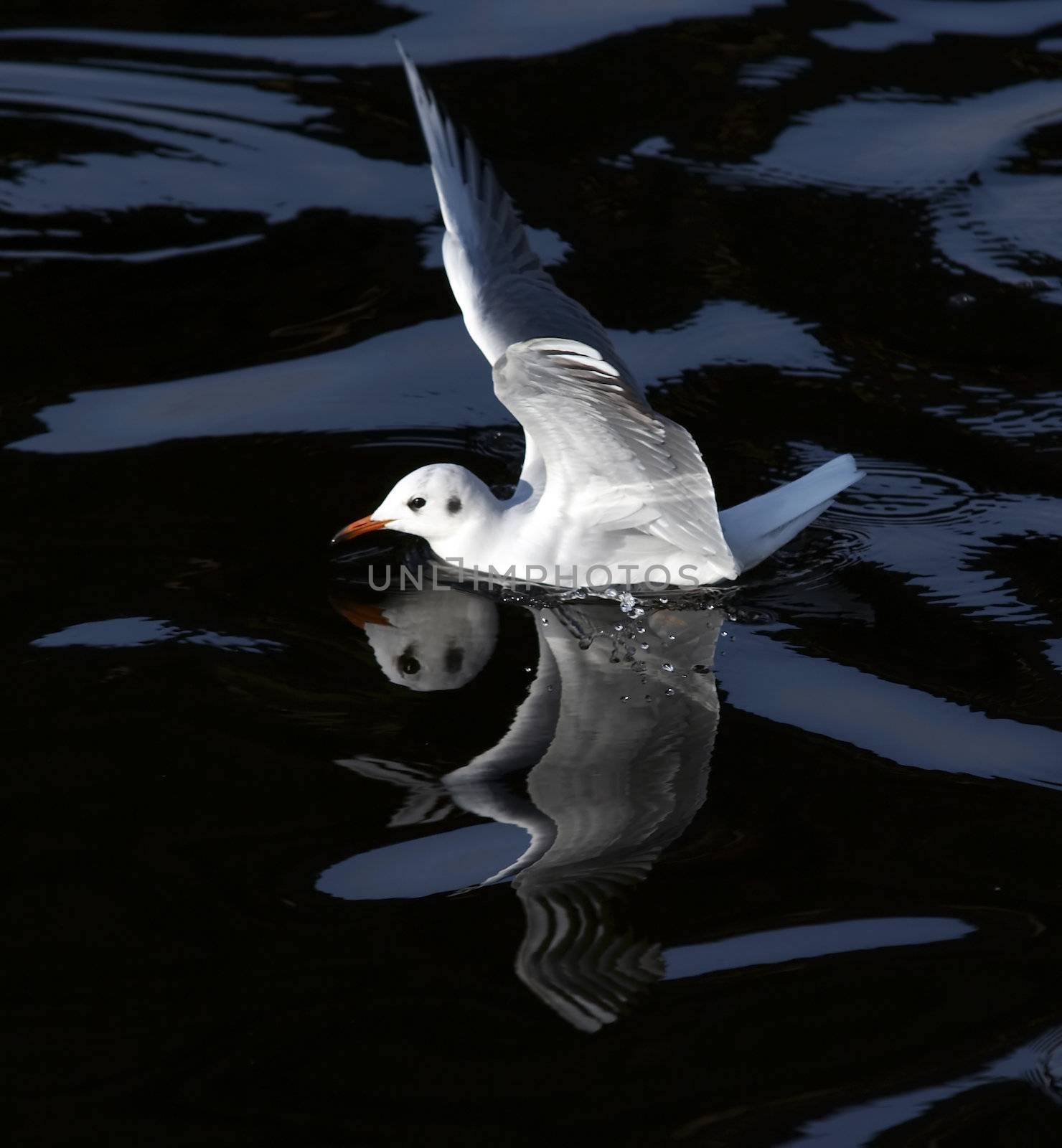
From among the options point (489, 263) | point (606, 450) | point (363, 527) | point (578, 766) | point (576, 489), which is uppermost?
point (489, 263)

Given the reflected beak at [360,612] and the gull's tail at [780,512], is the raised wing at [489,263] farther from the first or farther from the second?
the reflected beak at [360,612]

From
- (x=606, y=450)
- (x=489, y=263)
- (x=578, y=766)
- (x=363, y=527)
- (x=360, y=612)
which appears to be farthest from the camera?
(x=489, y=263)

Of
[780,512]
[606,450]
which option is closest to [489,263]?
[606,450]

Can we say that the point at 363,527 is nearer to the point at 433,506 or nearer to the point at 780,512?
the point at 433,506

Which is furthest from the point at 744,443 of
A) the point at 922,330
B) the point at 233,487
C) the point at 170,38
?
the point at 170,38

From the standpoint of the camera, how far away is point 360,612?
533cm

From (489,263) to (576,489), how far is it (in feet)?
4.82

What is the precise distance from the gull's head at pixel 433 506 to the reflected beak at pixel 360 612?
34 cm

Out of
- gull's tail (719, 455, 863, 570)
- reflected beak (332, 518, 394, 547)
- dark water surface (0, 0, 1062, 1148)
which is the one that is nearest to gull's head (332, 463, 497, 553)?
reflected beak (332, 518, 394, 547)

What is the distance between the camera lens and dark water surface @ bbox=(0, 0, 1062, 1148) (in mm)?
3377

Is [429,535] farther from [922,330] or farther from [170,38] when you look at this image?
[170,38]

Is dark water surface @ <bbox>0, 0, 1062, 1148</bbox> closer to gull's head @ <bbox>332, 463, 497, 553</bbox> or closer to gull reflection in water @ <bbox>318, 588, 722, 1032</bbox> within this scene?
gull reflection in water @ <bbox>318, 588, 722, 1032</bbox>

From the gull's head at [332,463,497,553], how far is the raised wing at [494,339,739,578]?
0.29 m

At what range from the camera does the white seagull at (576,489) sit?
4.77 metres
